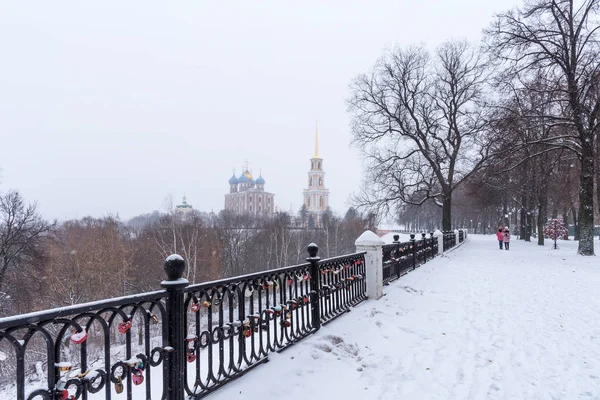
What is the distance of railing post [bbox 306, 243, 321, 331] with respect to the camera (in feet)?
16.8

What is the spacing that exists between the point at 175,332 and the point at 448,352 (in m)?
3.51

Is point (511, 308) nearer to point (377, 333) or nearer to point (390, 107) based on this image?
point (377, 333)

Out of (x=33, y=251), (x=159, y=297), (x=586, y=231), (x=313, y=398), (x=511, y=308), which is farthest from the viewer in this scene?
(x=33, y=251)

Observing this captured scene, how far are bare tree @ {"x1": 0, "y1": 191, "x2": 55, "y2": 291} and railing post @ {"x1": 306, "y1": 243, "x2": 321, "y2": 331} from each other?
25.7 meters

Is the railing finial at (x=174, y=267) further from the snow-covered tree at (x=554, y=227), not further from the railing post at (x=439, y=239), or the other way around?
the snow-covered tree at (x=554, y=227)

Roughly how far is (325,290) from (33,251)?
26.3 meters

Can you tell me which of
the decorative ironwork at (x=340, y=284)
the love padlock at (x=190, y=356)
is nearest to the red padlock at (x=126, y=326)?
the love padlock at (x=190, y=356)

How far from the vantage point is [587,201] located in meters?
15.6

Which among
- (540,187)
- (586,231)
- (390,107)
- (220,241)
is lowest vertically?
(220,241)

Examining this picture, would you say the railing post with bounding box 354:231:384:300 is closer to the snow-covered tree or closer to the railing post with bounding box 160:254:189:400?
the railing post with bounding box 160:254:189:400

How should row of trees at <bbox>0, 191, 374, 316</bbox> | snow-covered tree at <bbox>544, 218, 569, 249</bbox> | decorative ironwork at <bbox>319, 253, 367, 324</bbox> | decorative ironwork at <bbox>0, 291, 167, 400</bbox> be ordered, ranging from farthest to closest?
snow-covered tree at <bbox>544, 218, 569, 249</bbox> → row of trees at <bbox>0, 191, 374, 316</bbox> → decorative ironwork at <bbox>319, 253, 367, 324</bbox> → decorative ironwork at <bbox>0, 291, 167, 400</bbox>

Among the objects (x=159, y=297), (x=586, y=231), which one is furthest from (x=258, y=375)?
(x=586, y=231)

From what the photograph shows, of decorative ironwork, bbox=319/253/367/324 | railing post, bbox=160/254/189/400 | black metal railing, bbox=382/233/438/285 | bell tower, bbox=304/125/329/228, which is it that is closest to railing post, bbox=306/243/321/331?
decorative ironwork, bbox=319/253/367/324

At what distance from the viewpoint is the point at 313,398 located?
3.47 m
